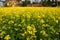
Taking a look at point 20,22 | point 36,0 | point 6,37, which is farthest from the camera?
point 36,0

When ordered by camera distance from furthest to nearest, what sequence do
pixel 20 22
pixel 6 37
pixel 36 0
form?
1. pixel 36 0
2. pixel 20 22
3. pixel 6 37

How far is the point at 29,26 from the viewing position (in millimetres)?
2867

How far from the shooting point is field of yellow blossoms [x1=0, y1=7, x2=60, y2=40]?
9.33 ft

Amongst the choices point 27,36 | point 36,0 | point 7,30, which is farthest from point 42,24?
point 36,0

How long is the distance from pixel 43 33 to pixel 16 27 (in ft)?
1.25

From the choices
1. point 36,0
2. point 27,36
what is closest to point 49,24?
point 27,36

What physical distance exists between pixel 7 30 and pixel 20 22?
8.8 inches

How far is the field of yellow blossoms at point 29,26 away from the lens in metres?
2.84

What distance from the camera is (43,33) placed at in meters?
2.88

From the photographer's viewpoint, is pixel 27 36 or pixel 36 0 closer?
pixel 27 36

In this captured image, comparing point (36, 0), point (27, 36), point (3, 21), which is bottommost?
point (36, 0)

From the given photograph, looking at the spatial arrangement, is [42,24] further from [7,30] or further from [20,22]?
[7,30]

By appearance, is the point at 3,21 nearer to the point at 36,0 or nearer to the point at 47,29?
the point at 47,29

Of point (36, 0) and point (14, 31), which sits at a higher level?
point (14, 31)
